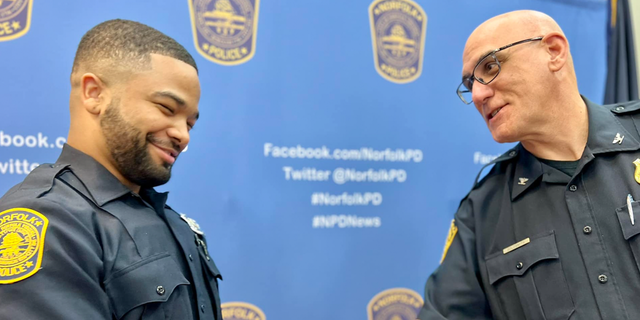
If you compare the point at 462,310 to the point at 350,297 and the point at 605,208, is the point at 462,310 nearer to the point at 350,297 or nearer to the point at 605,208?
the point at 605,208

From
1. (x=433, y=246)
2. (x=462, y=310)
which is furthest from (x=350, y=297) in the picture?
Result: (x=462, y=310)

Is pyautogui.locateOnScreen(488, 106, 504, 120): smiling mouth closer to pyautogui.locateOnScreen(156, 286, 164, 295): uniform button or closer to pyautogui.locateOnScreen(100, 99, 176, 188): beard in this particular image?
pyautogui.locateOnScreen(100, 99, 176, 188): beard

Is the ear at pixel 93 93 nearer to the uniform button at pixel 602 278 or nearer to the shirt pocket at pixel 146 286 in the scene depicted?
the shirt pocket at pixel 146 286

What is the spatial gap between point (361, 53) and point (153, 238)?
1.30m

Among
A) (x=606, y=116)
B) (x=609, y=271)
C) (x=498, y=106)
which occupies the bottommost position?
(x=609, y=271)

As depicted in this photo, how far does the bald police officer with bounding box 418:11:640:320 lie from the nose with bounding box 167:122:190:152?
2.58 ft

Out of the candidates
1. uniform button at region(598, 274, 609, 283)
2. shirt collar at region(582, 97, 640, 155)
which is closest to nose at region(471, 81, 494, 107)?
shirt collar at region(582, 97, 640, 155)

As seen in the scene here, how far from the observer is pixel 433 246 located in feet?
7.10

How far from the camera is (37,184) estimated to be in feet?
3.23

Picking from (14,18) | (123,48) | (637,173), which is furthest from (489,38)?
(14,18)

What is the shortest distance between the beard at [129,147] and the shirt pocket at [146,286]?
0.19m

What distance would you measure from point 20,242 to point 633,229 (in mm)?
1299

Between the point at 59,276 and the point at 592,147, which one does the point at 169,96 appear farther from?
the point at 592,147

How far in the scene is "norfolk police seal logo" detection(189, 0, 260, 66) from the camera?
1.80 m
